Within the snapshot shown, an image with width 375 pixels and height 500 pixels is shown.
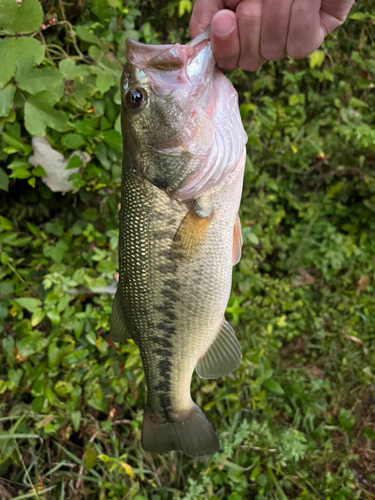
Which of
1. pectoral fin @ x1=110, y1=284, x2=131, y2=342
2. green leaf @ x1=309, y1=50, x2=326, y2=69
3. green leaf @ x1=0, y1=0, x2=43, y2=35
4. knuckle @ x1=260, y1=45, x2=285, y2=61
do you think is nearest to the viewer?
knuckle @ x1=260, y1=45, x2=285, y2=61

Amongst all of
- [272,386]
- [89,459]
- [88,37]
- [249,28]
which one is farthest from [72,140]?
[272,386]

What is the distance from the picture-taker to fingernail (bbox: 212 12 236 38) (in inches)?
36.1

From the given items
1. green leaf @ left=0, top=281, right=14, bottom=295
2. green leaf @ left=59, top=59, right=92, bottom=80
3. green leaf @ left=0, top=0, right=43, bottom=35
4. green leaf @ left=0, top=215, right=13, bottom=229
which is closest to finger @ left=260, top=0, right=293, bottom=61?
green leaf @ left=0, top=0, right=43, bottom=35

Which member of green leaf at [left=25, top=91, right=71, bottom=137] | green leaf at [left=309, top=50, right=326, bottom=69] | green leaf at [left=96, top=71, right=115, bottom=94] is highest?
green leaf at [left=309, top=50, right=326, bottom=69]

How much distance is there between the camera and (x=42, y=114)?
144 cm

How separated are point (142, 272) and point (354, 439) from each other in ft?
7.43

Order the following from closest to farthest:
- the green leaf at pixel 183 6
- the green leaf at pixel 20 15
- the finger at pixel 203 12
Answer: the finger at pixel 203 12
the green leaf at pixel 20 15
the green leaf at pixel 183 6

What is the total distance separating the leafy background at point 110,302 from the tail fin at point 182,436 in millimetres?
543

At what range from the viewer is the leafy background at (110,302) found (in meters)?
1.71

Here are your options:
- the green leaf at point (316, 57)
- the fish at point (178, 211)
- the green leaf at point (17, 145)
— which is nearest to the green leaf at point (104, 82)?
the green leaf at point (17, 145)

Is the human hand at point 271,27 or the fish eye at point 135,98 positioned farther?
the fish eye at point 135,98

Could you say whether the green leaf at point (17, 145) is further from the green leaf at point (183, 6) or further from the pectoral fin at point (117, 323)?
the green leaf at point (183, 6)

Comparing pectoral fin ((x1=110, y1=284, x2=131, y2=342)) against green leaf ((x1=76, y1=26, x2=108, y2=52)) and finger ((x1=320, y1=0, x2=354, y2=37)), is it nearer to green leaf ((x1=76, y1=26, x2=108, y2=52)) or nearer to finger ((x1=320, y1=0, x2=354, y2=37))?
finger ((x1=320, y1=0, x2=354, y2=37))

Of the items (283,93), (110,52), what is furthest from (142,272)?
(283,93)
